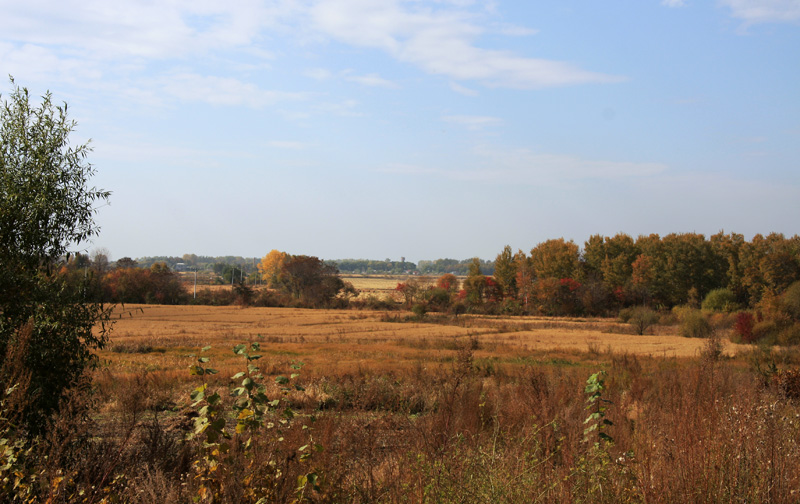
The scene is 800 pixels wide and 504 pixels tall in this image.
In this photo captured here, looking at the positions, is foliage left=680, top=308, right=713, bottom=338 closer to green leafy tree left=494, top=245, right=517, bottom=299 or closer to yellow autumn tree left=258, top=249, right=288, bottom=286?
green leafy tree left=494, top=245, right=517, bottom=299

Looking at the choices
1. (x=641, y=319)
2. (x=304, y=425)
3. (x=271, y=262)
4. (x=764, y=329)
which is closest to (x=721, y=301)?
(x=641, y=319)

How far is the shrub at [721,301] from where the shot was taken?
248 ft

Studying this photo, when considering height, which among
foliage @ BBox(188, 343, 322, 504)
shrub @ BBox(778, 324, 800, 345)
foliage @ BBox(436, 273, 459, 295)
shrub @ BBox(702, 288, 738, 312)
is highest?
foliage @ BBox(188, 343, 322, 504)

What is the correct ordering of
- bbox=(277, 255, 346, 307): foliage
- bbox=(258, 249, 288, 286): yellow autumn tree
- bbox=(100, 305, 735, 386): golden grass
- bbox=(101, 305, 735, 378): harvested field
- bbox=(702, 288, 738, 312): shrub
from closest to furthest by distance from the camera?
bbox=(100, 305, 735, 386): golden grass, bbox=(101, 305, 735, 378): harvested field, bbox=(702, 288, 738, 312): shrub, bbox=(277, 255, 346, 307): foliage, bbox=(258, 249, 288, 286): yellow autumn tree

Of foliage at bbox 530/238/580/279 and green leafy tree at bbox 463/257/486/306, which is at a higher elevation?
foliage at bbox 530/238/580/279

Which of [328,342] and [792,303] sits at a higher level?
[792,303]

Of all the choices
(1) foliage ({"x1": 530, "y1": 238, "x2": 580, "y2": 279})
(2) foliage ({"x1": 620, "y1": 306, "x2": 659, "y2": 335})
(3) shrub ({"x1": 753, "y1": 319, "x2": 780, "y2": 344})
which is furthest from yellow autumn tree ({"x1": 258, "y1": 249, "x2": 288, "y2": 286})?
(3) shrub ({"x1": 753, "y1": 319, "x2": 780, "y2": 344})

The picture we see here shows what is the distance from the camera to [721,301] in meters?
77.1

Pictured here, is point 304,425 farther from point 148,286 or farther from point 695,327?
point 148,286

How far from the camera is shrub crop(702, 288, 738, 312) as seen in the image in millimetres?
75738

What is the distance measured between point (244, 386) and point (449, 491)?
1815 mm

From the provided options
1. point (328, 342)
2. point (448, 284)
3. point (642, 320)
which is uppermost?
point (448, 284)

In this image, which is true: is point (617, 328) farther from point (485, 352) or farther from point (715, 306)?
point (485, 352)

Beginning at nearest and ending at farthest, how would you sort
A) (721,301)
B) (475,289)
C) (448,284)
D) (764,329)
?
(764,329), (721,301), (475,289), (448,284)
